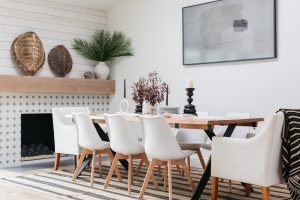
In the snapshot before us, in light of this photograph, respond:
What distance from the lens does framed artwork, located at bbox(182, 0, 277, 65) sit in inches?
196

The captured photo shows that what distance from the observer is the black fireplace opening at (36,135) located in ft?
20.1

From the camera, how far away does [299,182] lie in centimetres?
305

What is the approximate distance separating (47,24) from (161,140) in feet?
11.2

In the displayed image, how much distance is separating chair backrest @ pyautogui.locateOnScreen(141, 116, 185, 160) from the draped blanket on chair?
34.6 inches

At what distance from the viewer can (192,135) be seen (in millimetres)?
4762

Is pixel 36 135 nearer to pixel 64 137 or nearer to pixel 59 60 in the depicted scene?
pixel 59 60

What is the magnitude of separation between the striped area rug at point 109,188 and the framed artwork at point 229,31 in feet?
5.15

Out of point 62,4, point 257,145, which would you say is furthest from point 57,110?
point 257,145

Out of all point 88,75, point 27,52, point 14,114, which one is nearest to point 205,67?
point 88,75

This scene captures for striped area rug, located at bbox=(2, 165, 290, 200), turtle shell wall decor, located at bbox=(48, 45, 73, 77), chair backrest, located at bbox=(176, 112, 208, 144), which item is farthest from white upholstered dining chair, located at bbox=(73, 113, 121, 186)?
turtle shell wall decor, located at bbox=(48, 45, 73, 77)

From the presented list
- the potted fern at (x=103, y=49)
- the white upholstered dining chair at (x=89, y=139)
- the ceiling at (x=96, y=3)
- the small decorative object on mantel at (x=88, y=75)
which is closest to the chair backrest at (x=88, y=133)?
the white upholstered dining chair at (x=89, y=139)

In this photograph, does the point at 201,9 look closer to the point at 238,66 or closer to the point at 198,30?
the point at 198,30

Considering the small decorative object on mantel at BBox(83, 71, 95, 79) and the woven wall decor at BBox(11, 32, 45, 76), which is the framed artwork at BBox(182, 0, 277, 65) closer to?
the small decorative object on mantel at BBox(83, 71, 95, 79)

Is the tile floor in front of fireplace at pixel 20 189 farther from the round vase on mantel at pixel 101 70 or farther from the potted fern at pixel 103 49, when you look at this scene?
the potted fern at pixel 103 49
